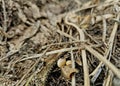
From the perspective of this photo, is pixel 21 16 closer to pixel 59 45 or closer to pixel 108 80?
pixel 59 45

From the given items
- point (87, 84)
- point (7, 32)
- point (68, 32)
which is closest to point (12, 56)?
point (7, 32)

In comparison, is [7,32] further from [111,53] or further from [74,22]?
[111,53]

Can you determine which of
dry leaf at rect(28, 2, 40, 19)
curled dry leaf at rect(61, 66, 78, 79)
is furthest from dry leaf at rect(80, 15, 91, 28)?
curled dry leaf at rect(61, 66, 78, 79)

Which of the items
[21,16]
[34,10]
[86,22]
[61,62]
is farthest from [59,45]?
[34,10]

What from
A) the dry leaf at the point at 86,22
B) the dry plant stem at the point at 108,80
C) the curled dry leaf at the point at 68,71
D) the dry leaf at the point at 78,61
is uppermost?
the dry leaf at the point at 86,22

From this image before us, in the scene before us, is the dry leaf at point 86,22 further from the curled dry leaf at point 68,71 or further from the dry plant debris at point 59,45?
the curled dry leaf at point 68,71

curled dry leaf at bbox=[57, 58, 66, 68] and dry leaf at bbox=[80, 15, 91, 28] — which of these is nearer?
curled dry leaf at bbox=[57, 58, 66, 68]

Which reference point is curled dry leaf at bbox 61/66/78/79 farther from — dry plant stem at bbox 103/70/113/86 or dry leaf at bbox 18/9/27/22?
dry leaf at bbox 18/9/27/22

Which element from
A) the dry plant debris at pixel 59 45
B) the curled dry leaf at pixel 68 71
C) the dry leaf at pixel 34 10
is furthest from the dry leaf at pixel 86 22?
the curled dry leaf at pixel 68 71
